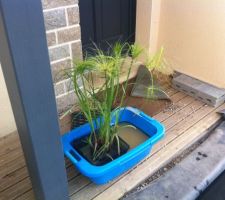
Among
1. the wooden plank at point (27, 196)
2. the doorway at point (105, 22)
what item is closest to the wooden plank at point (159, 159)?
the wooden plank at point (27, 196)

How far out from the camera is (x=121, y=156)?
1.26 meters

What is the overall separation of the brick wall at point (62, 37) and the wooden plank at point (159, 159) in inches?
26.8

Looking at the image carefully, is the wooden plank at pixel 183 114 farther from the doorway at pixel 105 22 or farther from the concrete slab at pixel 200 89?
the doorway at pixel 105 22

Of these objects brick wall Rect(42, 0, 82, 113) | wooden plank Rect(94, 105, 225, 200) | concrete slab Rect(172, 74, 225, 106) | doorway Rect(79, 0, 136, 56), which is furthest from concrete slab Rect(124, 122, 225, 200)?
doorway Rect(79, 0, 136, 56)

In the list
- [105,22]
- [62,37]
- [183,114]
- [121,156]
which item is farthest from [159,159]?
A: [105,22]

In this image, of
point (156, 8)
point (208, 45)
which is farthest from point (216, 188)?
point (156, 8)

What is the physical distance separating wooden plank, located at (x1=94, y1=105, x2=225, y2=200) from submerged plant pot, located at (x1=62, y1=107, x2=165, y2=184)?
0.04m

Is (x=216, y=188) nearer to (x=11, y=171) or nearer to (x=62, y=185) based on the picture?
(x=62, y=185)

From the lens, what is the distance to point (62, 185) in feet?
3.65

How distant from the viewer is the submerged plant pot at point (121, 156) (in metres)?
1.21

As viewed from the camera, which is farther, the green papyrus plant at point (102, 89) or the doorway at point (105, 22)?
the doorway at point (105, 22)

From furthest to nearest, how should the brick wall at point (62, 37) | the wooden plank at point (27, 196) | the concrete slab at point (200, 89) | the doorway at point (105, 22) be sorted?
the doorway at point (105, 22) < the concrete slab at point (200, 89) < the brick wall at point (62, 37) < the wooden plank at point (27, 196)

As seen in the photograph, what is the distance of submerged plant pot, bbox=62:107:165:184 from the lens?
1.21 metres

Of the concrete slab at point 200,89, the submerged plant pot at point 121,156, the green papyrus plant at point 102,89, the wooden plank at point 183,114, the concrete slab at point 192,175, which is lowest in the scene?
the concrete slab at point 192,175
